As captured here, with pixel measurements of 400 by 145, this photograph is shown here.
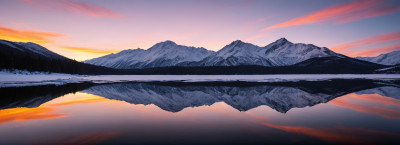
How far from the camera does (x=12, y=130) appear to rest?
445 inches

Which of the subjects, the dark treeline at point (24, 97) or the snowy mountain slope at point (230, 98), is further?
the snowy mountain slope at point (230, 98)

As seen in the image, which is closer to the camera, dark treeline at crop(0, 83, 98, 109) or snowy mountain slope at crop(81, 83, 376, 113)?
dark treeline at crop(0, 83, 98, 109)

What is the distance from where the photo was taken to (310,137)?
1039cm

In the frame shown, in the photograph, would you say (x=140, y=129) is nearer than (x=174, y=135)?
No

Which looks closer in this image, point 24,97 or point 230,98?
point 24,97

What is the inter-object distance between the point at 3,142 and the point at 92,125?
4.10m

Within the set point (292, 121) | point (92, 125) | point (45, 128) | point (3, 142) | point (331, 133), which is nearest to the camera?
point (3, 142)

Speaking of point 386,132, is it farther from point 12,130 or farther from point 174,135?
point 12,130

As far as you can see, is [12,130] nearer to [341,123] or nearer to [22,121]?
[22,121]

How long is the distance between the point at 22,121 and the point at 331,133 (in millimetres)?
18563

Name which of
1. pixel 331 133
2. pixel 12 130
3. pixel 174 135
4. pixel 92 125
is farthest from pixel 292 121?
pixel 12 130

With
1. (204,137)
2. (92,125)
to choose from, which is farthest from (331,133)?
(92,125)

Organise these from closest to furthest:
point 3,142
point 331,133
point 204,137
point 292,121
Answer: point 3,142 < point 204,137 < point 331,133 < point 292,121

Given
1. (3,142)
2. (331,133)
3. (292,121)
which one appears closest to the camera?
(3,142)
